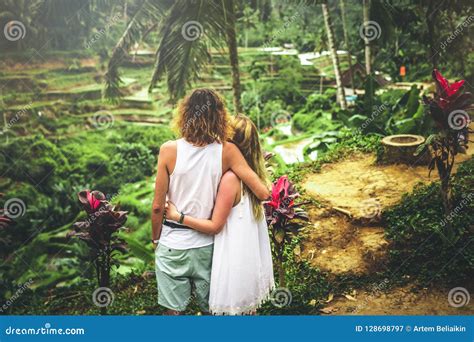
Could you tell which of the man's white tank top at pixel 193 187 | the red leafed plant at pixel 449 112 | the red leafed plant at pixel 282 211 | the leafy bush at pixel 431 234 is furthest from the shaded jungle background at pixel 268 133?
the man's white tank top at pixel 193 187

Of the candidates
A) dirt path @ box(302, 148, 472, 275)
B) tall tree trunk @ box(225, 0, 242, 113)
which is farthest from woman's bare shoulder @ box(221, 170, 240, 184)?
tall tree trunk @ box(225, 0, 242, 113)

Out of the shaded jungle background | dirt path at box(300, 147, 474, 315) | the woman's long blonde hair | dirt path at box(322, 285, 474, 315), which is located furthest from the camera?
the shaded jungle background

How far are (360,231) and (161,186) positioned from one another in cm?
220

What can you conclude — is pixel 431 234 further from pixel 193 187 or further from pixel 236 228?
Answer: pixel 193 187

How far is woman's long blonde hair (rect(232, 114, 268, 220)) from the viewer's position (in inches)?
102

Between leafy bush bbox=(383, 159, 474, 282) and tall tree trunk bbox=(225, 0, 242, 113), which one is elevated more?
tall tree trunk bbox=(225, 0, 242, 113)

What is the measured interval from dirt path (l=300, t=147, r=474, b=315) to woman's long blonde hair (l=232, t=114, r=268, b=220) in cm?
133

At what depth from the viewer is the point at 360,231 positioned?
4223mm

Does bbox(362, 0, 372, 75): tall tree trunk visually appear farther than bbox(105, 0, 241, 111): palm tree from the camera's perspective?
Yes

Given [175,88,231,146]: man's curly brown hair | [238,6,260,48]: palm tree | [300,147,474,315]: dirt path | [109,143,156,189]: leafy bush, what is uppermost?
[238,6,260,48]: palm tree

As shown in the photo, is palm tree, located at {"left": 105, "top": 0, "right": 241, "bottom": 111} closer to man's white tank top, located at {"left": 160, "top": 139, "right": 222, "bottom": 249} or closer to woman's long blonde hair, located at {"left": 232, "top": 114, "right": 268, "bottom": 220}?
woman's long blonde hair, located at {"left": 232, "top": 114, "right": 268, "bottom": 220}

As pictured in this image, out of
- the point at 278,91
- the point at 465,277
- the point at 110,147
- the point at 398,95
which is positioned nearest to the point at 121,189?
the point at 110,147

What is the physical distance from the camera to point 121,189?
8.63 metres

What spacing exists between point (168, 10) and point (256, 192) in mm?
4160
